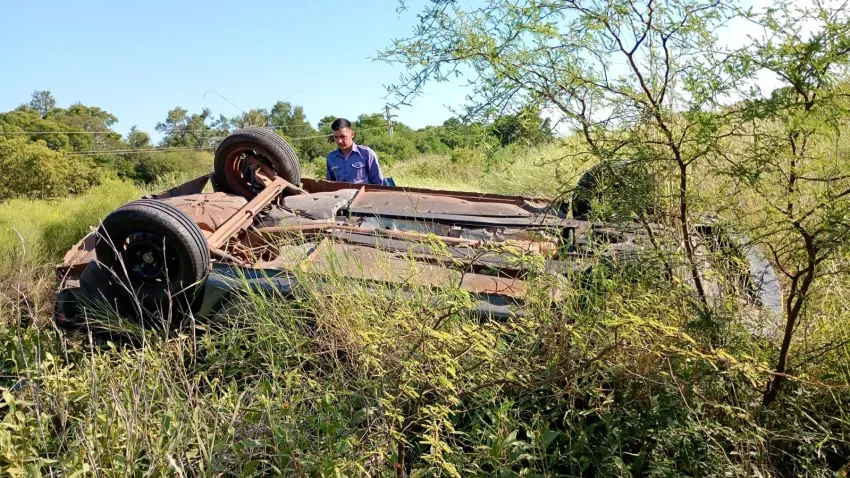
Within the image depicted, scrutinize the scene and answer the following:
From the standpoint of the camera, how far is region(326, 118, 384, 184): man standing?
6953 mm

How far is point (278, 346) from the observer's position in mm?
3023

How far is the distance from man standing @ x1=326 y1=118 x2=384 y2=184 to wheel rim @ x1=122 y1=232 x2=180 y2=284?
3253mm

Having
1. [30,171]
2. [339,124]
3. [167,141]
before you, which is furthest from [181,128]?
[339,124]

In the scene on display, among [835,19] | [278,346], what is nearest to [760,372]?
[835,19]

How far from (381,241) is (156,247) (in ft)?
4.75

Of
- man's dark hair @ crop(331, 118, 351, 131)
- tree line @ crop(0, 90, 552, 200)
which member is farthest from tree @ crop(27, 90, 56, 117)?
man's dark hair @ crop(331, 118, 351, 131)

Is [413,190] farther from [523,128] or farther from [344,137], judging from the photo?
[523,128]

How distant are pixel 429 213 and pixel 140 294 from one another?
2.17m

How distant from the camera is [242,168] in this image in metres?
5.87

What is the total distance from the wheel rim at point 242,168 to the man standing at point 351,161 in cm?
134

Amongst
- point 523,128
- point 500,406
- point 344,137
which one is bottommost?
point 500,406

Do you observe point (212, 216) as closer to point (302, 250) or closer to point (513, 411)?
point (302, 250)

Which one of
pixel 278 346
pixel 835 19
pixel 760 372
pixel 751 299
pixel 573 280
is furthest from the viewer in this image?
pixel 278 346

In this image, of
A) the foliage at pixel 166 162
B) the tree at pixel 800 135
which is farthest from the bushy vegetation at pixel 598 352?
the foliage at pixel 166 162
